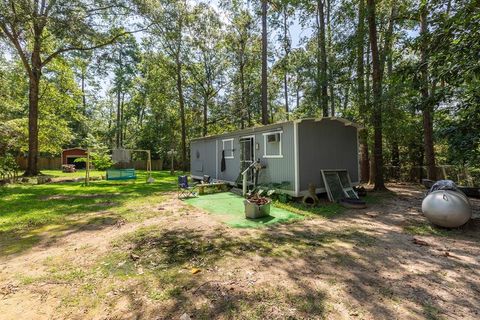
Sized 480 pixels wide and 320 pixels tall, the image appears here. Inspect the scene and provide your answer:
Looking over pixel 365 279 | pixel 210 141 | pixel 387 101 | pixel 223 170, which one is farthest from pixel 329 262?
pixel 210 141

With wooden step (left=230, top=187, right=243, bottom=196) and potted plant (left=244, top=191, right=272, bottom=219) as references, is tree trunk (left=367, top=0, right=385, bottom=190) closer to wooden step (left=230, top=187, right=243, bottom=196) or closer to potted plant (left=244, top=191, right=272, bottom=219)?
wooden step (left=230, top=187, right=243, bottom=196)

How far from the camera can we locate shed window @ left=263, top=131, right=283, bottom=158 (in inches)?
320

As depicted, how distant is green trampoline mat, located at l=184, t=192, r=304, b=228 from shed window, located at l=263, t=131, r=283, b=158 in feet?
5.78

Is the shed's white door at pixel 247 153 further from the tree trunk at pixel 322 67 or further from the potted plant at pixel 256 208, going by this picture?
the tree trunk at pixel 322 67

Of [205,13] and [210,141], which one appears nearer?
[210,141]

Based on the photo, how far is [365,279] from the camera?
3004 millimetres

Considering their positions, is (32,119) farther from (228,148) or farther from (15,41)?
(228,148)

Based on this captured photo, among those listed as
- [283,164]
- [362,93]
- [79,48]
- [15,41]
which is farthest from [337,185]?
[15,41]

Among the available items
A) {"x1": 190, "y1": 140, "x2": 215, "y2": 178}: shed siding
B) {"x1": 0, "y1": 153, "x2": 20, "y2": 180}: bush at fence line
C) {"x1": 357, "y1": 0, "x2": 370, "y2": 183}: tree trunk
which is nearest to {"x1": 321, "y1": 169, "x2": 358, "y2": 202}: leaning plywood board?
{"x1": 357, "y1": 0, "x2": 370, "y2": 183}: tree trunk

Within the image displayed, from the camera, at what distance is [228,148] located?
10.9 metres

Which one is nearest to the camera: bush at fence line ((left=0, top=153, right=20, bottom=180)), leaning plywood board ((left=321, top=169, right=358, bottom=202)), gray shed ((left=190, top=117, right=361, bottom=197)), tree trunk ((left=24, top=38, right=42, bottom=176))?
gray shed ((left=190, top=117, right=361, bottom=197))

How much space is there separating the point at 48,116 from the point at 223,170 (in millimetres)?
15180

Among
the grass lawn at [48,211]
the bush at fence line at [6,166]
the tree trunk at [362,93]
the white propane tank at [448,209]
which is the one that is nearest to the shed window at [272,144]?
the tree trunk at [362,93]

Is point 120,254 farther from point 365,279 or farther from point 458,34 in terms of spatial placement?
→ point 458,34
